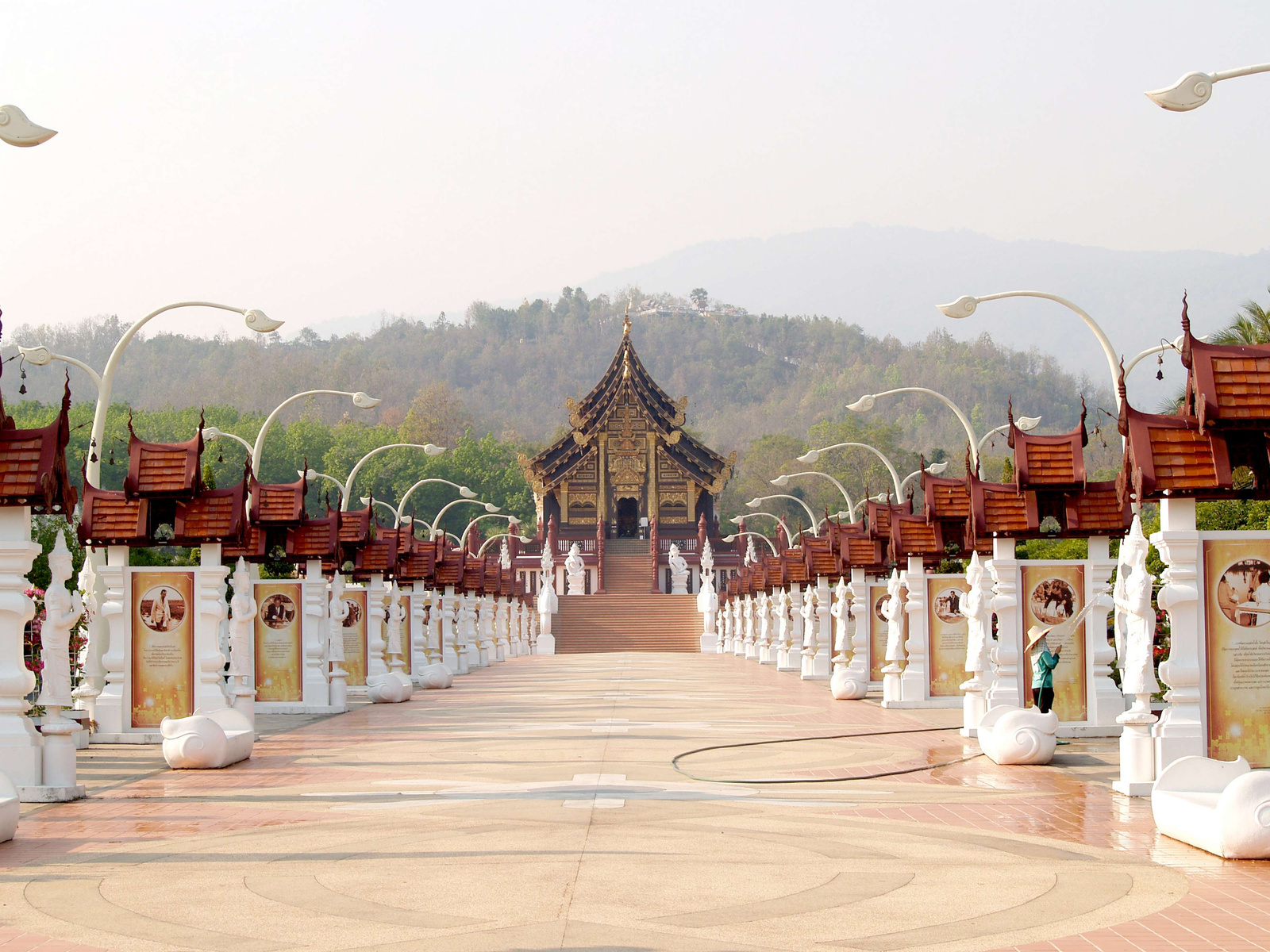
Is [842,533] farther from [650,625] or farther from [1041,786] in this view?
[650,625]

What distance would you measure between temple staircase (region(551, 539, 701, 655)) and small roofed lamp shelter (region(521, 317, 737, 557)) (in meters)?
11.7

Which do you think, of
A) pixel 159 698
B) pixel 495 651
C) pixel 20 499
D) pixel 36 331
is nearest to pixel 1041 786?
pixel 20 499

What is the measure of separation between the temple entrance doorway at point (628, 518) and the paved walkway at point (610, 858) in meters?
73.8

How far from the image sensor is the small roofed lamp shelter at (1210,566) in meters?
12.4

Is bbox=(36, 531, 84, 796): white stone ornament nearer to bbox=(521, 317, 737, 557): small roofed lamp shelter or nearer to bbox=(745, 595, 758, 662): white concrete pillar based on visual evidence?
bbox=(745, 595, 758, 662): white concrete pillar

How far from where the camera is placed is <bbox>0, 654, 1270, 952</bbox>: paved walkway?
7863mm

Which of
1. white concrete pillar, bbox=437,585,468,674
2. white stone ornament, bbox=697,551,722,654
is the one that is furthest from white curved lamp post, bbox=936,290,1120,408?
white stone ornament, bbox=697,551,722,654

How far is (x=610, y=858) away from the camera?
9.88 meters

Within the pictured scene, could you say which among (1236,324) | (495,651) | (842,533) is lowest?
(495,651)

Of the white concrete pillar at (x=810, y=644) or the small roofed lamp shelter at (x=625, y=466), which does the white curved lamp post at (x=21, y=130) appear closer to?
the white concrete pillar at (x=810, y=644)

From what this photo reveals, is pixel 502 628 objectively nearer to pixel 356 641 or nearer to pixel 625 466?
pixel 625 466

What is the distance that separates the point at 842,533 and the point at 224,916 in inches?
855

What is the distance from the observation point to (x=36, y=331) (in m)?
179

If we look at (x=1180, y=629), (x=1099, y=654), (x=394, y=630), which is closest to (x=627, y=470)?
(x=394, y=630)
